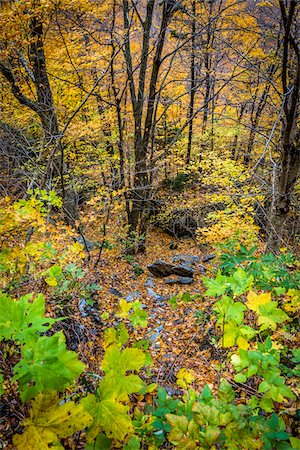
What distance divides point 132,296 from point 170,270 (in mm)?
2104

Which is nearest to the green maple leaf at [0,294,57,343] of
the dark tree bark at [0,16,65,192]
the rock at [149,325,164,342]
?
the rock at [149,325,164,342]

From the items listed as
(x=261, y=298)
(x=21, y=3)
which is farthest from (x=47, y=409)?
(x=21, y=3)

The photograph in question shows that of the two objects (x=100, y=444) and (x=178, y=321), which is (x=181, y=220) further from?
(x=100, y=444)

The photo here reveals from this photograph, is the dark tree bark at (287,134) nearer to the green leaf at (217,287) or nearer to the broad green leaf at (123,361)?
the green leaf at (217,287)

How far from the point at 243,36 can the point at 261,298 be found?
14593 millimetres

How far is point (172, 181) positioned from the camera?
574 inches

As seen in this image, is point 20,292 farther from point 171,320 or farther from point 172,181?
point 172,181

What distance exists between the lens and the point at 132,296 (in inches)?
273

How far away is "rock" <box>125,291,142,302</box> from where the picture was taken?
672cm

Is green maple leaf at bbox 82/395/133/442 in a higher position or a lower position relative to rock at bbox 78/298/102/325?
higher

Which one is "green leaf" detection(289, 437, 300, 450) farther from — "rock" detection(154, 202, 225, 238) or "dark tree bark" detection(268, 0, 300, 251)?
"rock" detection(154, 202, 225, 238)

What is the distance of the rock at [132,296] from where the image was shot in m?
6.72

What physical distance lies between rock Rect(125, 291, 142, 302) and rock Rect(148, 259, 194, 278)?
63.1 inches

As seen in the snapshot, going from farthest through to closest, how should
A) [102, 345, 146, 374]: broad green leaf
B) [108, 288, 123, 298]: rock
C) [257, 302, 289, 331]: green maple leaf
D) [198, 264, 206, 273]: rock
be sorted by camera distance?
[198, 264, 206, 273]: rock → [108, 288, 123, 298]: rock → [257, 302, 289, 331]: green maple leaf → [102, 345, 146, 374]: broad green leaf
